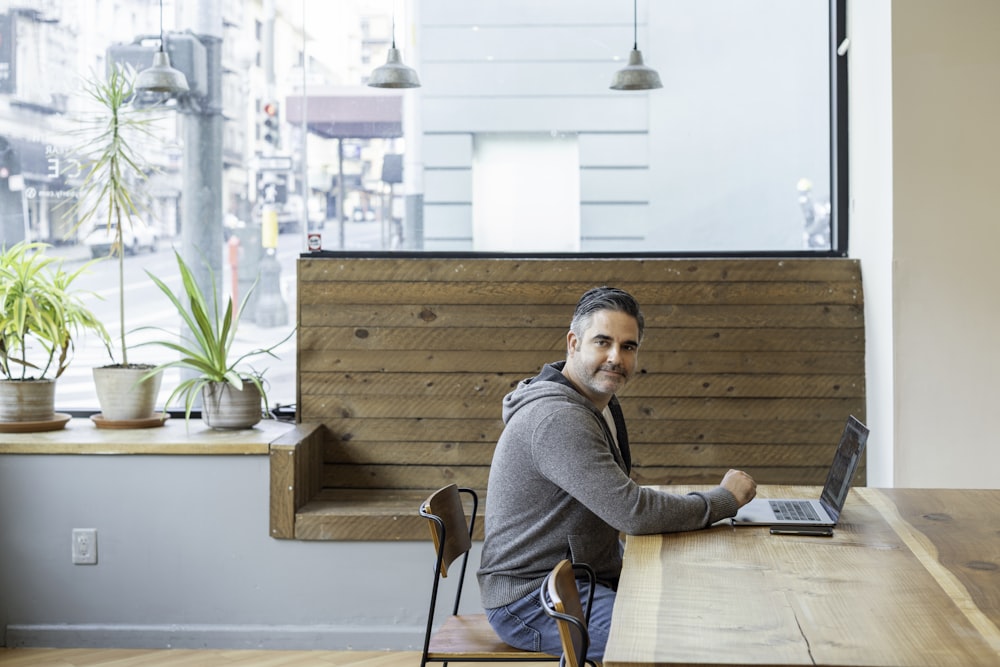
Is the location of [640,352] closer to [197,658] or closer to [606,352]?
[606,352]

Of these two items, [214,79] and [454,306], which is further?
[214,79]

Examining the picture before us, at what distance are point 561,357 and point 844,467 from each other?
186cm

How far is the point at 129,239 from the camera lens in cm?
470

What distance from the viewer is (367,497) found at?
14.2ft

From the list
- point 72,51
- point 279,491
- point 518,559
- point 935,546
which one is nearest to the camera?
point 935,546

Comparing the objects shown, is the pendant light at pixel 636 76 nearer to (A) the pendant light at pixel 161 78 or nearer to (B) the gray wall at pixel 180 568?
(A) the pendant light at pixel 161 78

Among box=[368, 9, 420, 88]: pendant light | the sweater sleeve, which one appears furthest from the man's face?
box=[368, 9, 420, 88]: pendant light

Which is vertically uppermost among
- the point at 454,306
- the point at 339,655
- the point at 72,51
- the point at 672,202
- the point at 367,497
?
the point at 72,51

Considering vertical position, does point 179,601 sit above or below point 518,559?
below

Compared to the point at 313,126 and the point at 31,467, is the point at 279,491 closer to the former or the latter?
the point at 31,467

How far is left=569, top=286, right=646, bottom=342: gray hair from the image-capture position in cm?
269

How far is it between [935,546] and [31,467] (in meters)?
3.12

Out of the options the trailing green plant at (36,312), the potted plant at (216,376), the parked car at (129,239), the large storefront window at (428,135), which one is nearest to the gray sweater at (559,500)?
the potted plant at (216,376)

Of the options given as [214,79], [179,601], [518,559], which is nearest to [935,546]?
[518,559]
